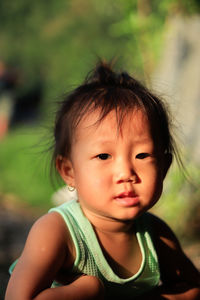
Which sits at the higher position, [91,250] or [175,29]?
[175,29]

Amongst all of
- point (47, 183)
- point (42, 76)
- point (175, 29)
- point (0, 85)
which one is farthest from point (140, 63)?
point (0, 85)

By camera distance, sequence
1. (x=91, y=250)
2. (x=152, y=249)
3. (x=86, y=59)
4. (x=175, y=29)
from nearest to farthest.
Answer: (x=91, y=250), (x=152, y=249), (x=175, y=29), (x=86, y=59)

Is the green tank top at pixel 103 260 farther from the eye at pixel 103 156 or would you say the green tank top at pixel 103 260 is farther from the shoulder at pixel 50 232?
the eye at pixel 103 156

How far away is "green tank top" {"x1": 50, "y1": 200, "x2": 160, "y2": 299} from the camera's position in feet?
6.08

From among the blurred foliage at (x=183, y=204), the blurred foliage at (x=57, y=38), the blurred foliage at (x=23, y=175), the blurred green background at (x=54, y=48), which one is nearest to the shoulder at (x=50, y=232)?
the blurred foliage at (x=183, y=204)

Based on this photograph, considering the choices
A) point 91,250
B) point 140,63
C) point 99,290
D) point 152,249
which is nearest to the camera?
point 99,290

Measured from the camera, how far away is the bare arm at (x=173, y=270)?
7.09 ft

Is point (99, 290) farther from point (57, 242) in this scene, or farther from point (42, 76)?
point (42, 76)

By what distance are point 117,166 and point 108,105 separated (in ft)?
0.84

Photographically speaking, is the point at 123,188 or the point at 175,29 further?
the point at 175,29

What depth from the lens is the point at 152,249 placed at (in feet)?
6.75

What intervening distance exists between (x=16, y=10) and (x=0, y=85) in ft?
5.95

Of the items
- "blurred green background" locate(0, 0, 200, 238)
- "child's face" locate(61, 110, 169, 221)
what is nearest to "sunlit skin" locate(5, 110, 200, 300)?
"child's face" locate(61, 110, 169, 221)

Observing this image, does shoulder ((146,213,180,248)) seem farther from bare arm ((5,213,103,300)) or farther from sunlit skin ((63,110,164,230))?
bare arm ((5,213,103,300))
